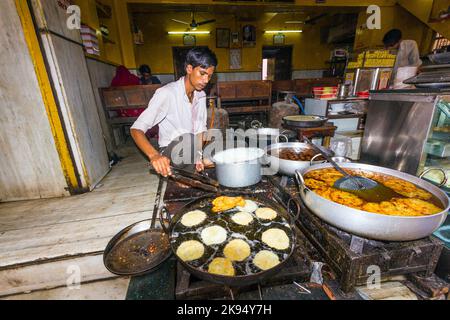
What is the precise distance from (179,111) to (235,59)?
487 inches

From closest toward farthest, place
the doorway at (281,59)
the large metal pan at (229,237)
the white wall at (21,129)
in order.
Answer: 1. the large metal pan at (229,237)
2. the white wall at (21,129)
3. the doorway at (281,59)

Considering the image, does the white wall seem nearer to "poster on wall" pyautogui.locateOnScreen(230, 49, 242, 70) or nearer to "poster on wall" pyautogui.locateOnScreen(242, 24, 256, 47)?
"poster on wall" pyautogui.locateOnScreen(230, 49, 242, 70)

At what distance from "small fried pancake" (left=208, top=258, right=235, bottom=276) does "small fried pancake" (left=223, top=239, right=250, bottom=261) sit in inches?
2.1

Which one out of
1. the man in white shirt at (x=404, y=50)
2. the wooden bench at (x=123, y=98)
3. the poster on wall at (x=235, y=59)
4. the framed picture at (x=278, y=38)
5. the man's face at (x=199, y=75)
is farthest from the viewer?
the framed picture at (x=278, y=38)

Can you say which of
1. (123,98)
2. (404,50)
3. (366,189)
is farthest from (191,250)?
(404,50)

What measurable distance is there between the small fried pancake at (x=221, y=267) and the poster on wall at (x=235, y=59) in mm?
14126

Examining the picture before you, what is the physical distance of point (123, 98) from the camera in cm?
594

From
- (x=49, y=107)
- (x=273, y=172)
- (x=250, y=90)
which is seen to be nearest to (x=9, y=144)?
(x=49, y=107)

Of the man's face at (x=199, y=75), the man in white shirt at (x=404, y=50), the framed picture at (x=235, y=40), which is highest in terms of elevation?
the framed picture at (x=235, y=40)

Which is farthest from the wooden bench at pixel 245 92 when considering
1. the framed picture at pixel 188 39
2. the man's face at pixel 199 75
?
the framed picture at pixel 188 39

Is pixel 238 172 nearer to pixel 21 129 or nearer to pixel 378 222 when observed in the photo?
pixel 378 222

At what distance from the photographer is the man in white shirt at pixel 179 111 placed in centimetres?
239

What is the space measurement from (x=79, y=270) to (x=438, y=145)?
4.11 m

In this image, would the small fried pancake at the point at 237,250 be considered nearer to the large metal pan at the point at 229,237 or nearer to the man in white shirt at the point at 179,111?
the large metal pan at the point at 229,237
